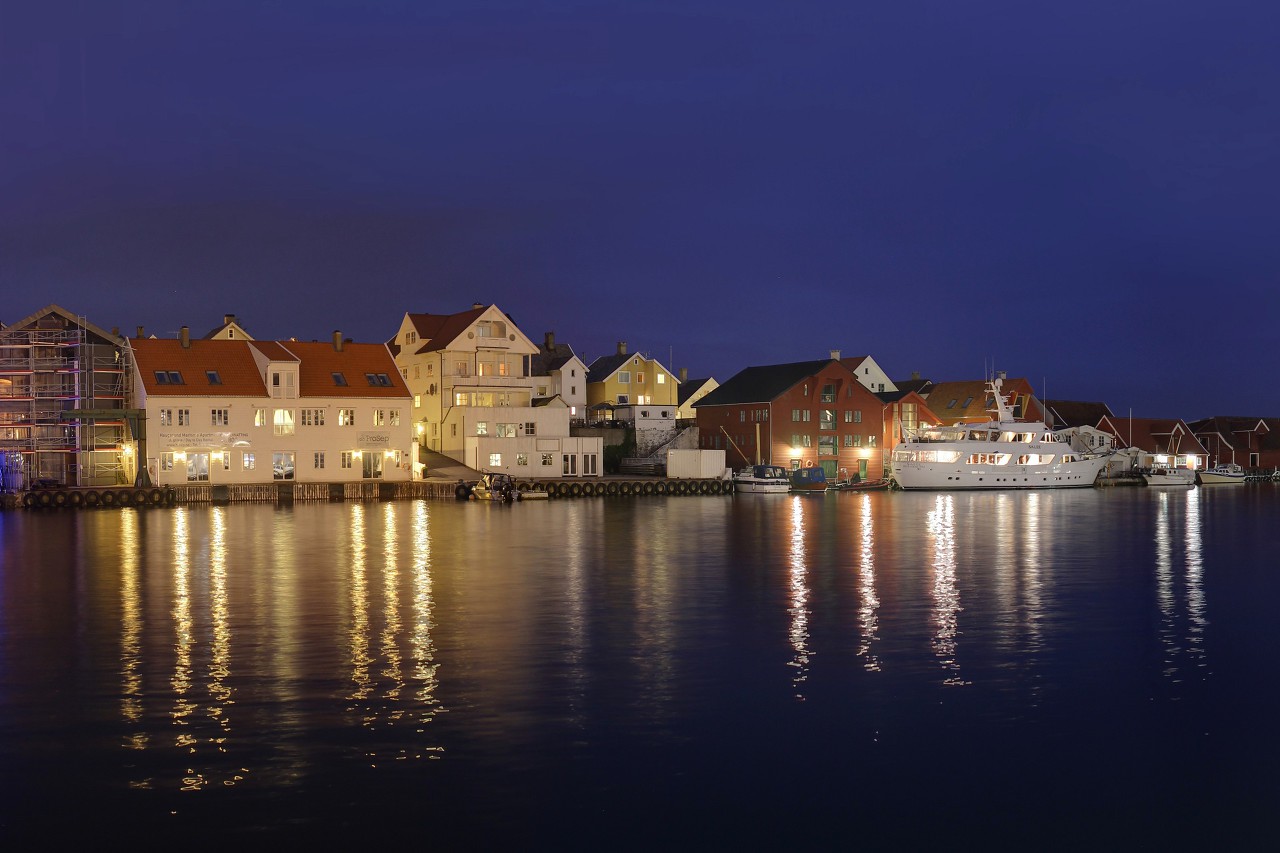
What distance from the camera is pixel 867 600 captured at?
90.5 ft

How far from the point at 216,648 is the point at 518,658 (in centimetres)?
540

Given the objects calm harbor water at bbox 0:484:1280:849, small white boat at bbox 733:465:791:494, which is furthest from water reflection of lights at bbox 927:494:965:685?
small white boat at bbox 733:465:791:494

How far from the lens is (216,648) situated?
21172 mm

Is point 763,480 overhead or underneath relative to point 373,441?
underneath

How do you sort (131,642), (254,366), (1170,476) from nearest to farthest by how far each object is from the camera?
(131,642) → (254,366) → (1170,476)

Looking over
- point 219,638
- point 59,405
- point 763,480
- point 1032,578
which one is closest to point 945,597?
point 1032,578

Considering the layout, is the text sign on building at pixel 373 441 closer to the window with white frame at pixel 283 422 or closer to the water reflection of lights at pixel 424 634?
the window with white frame at pixel 283 422

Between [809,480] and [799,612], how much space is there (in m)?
54.7

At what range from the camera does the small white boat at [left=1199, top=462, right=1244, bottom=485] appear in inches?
3903

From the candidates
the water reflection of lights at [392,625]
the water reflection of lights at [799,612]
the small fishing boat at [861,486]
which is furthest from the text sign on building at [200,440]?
the small fishing boat at [861,486]

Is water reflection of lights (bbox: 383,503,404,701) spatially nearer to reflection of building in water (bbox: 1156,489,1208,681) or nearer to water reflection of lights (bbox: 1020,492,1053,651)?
water reflection of lights (bbox: 1020,492,1053,651)

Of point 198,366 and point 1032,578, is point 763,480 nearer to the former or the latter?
point 198,366

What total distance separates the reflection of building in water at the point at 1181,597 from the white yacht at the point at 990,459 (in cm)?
2636

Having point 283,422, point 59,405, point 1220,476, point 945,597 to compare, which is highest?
point 59,405
